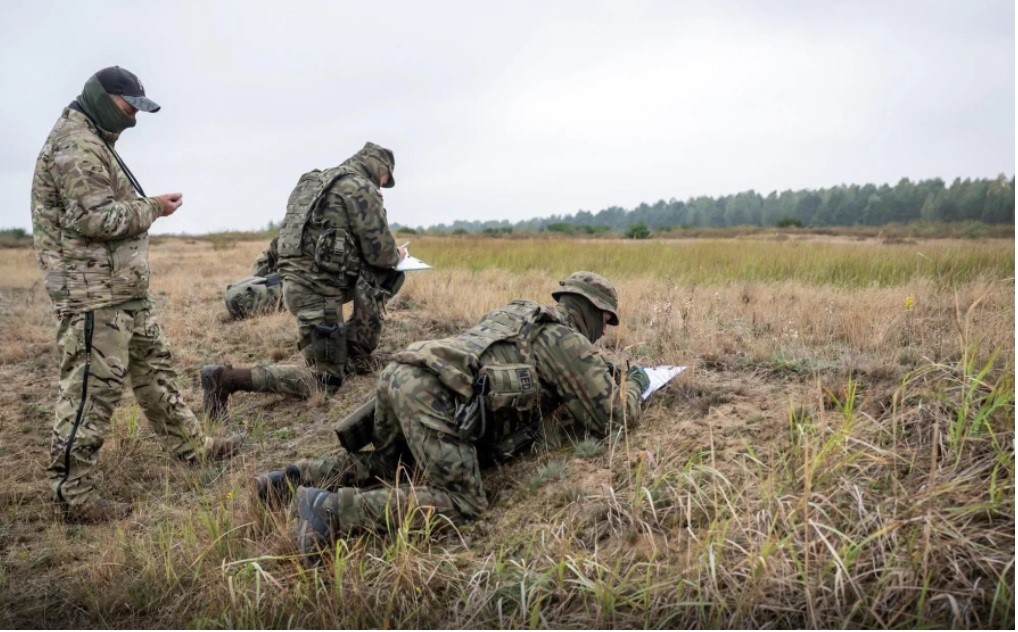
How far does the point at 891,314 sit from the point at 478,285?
4718 mm

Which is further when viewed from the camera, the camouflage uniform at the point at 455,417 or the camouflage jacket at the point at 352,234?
the camouflage jacket at the point at 352,234

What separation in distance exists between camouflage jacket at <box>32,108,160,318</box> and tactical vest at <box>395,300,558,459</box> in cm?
169

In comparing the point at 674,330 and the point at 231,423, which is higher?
the point at 674,330

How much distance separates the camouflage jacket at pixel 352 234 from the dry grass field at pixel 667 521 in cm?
89

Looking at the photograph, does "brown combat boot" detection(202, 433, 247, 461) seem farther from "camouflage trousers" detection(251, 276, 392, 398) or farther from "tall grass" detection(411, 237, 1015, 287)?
"tall grass" detection(411, 237, 1015, 287)

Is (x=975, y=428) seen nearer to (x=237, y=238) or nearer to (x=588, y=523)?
(x=588, y=523)

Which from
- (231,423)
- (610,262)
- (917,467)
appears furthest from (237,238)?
(917,467)

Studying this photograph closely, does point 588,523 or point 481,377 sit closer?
point 588,523

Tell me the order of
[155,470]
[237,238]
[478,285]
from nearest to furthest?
[155,470] → [478,285] → [237,238]

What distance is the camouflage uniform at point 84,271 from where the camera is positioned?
3.81 m

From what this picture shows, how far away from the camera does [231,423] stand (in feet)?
17.5

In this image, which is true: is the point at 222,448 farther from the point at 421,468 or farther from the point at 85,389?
the point at 421,468

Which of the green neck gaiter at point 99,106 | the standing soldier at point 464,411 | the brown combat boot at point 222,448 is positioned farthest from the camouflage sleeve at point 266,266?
the standing soldier at point 464,411

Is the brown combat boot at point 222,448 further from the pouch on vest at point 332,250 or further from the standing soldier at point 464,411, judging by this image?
the pouch on vest at point 332,250
